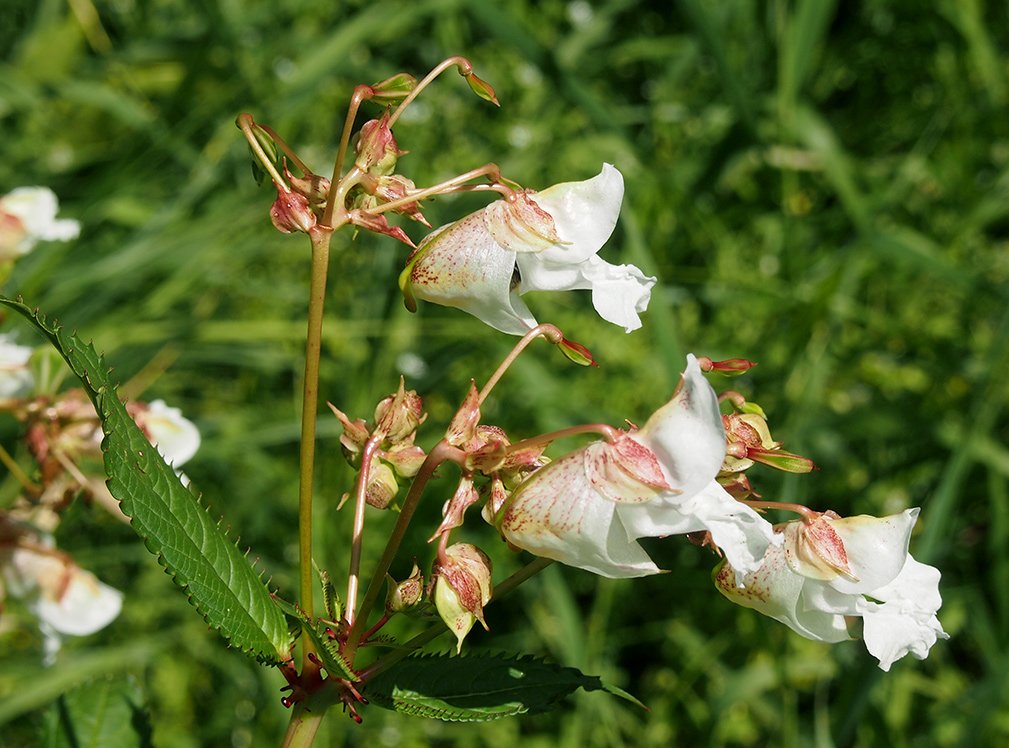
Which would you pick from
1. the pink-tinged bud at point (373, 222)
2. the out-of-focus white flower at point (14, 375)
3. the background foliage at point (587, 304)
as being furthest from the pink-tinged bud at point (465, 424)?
the background foliage at point (587, 304)

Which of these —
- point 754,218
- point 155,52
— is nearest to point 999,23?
point 754,218

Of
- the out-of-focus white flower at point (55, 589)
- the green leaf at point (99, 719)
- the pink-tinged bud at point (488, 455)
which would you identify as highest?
the pink-tinged bud at point (488, 455)

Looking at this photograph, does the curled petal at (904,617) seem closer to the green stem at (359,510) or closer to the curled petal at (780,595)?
the curled petal at (780,595)

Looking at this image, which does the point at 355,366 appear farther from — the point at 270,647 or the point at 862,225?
the point at 270,647

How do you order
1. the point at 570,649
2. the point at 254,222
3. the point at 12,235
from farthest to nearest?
the point at 254,222 → the point at 570,649 → the point at 12,235

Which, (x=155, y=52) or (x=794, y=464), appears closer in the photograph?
(x=794, y=464)

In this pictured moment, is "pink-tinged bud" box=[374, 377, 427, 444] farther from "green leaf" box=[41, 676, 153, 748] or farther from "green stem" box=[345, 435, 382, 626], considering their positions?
"green leaf" box=[41, 676, 153, 748]

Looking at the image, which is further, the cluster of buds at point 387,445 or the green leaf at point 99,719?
the green leaf at point 99,719
